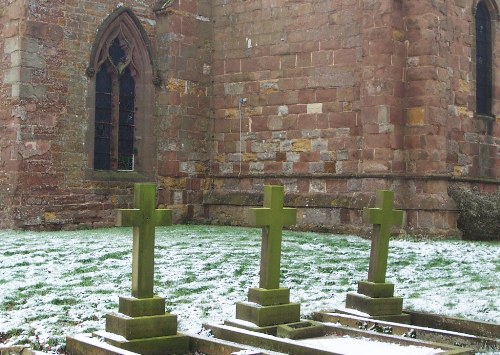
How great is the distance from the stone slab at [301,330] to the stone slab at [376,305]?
813 millimetres

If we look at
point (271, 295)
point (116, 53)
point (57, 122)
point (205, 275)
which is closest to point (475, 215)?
point (205, 275)

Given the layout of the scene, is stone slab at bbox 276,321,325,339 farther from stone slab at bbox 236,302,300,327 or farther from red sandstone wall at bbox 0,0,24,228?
red sandstone wall at bbox 0,0,24,228

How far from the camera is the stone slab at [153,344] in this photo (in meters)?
6.10

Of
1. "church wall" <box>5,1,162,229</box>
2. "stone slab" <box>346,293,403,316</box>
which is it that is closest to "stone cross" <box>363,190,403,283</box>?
"stone slab" <box>346,293,403,316</box>

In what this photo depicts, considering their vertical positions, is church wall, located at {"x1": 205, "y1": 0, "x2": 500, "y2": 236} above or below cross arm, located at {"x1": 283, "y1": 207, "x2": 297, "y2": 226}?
above

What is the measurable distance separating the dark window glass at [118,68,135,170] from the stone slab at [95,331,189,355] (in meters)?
10.7

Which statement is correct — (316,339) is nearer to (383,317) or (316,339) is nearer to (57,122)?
(383,317)

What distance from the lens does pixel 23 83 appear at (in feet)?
48.8

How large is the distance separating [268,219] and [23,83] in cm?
913

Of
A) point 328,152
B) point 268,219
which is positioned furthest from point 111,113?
point 268,219

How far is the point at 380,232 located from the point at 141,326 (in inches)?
113

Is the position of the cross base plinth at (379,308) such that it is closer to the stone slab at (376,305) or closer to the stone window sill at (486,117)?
the stone slab at (376,305)

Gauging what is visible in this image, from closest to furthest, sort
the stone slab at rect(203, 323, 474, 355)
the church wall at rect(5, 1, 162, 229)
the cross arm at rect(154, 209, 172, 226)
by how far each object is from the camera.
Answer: the stone slab at rect(203, 323, 474, 355) → the cross arm at rect(154, 209, 172, 226) → the church wall at rect(5, 1, 162, 229)

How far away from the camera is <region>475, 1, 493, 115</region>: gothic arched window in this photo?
55.5ft
